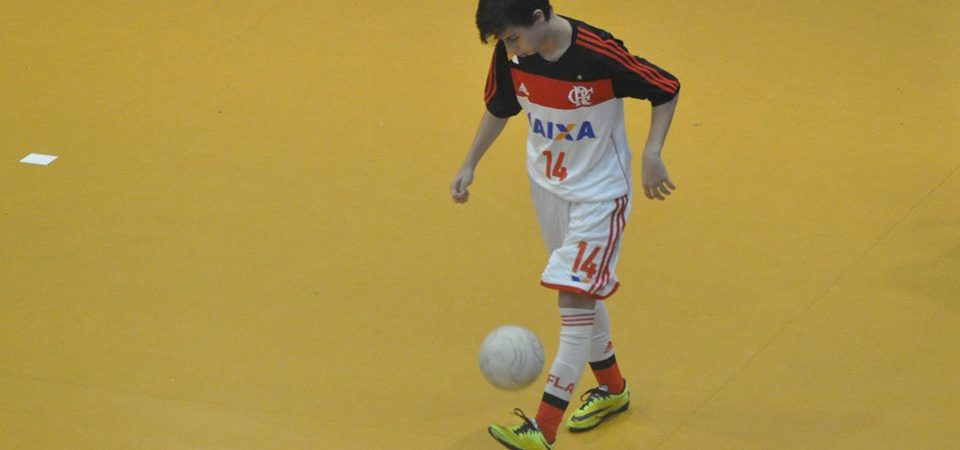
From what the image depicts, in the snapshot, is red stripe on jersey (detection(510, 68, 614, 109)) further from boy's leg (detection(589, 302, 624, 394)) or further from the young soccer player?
boy's leg (detection(589, 302, 624, 394))

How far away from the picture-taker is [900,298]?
209 inches

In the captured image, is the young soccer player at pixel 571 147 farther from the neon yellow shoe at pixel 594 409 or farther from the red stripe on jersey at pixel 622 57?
the neon yellow shoe at pixel 594 409

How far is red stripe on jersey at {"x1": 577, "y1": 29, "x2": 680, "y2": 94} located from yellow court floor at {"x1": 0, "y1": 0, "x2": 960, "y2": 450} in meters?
1.25

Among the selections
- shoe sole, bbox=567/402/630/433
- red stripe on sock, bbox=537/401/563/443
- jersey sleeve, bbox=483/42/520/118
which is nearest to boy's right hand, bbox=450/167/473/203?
jersey sleeve, bbox=483/42/520/118

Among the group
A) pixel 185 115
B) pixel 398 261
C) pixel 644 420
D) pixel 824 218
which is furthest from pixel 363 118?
pixel 644 420

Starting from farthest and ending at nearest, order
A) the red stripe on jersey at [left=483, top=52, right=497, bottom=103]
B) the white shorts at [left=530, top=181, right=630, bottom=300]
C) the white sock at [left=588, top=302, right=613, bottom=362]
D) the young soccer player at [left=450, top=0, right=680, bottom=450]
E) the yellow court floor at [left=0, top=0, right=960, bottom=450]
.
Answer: the yellow court floor at [left=0, top=0, right=960, bottom=450], the white sock at [left=588, top=302, right=613, bottom=362], the red stripe on jersey at [left=483, top=52, right=497, bottom=103], the white shorts at [left=530, top=181, right=630, bottom=300], the young soccer player at [left=450, top=0, right=680, bottom=450]

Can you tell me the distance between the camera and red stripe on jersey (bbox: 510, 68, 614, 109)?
4129 mm

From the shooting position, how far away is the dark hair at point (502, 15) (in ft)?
12.7

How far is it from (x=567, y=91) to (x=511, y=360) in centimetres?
88

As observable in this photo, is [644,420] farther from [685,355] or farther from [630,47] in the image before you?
[630,47]

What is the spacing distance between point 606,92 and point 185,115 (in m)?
3.76

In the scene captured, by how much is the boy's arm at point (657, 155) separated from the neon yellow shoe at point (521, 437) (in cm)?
88

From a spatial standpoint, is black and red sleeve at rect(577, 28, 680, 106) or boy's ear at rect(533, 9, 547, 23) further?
black and red sleeve at rect(577, 28, 680, 106)

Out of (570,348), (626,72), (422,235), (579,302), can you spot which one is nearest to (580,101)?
(626,72)
